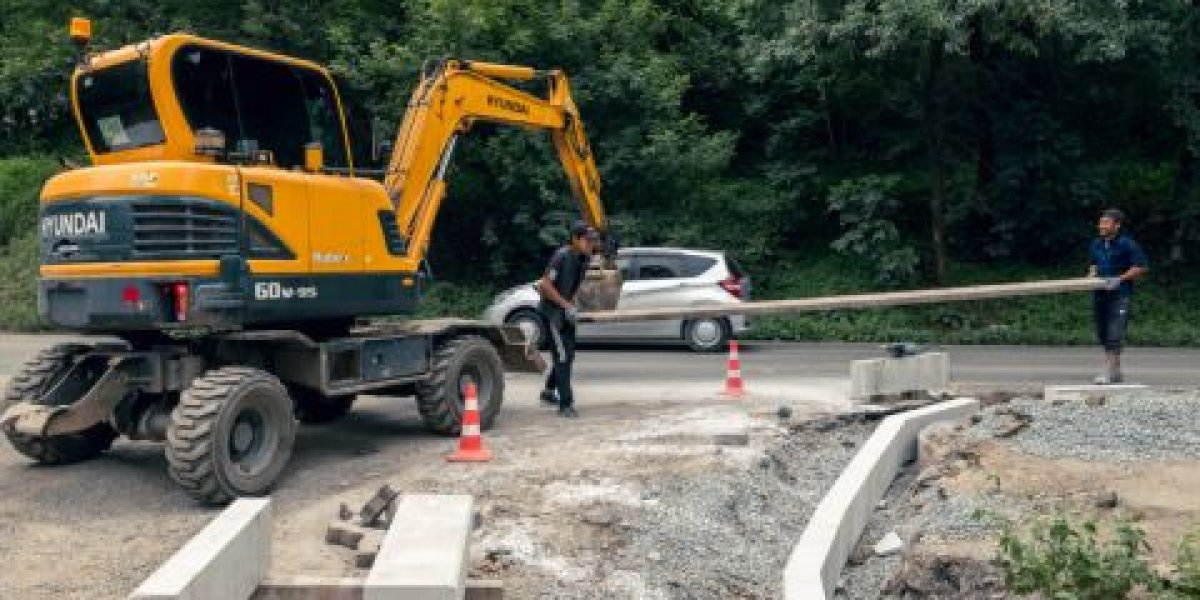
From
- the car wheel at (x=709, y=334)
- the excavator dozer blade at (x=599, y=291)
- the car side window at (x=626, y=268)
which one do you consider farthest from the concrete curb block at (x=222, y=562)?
the car side window at (x=626, y=268)

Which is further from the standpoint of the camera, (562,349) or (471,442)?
(562,349)

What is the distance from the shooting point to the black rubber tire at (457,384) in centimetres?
1030

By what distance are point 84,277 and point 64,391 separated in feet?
3.96

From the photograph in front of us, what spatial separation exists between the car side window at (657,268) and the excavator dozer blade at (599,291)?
5223 millimetres

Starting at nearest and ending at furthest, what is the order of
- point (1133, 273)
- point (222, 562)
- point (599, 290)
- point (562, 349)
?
point (222, 562), point (562, 349), point (1133, 273), point (599, 290)

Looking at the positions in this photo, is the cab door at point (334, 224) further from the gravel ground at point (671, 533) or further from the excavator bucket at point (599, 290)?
the excavator bucket at point (599, 290)

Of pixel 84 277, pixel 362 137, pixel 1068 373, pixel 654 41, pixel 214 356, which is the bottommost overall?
pixel 1068 373

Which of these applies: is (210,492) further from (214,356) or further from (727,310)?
(727,310)

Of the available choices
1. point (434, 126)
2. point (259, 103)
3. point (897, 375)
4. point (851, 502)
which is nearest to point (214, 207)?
point (259, 103)

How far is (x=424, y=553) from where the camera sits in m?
4.99

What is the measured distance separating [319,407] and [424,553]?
21.7 feet

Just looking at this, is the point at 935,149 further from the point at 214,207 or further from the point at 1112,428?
the point at 214,207

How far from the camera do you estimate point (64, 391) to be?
8.99 meters

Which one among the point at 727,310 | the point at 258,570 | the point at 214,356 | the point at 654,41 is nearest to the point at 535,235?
the point at 654,41
